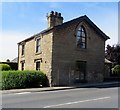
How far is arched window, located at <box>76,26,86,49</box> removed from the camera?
28812 mm

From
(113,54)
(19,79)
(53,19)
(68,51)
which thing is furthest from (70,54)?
(113,54)

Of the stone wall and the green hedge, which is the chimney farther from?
the green hedge

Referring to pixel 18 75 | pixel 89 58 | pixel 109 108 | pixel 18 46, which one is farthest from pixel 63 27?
pixel 109 108

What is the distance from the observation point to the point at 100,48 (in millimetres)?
30891

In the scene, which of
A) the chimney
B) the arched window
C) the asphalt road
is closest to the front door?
the arched window

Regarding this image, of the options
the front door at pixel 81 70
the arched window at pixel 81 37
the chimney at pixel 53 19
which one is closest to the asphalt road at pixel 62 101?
the front door at pixel 81 70

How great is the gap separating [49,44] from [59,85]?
411cm

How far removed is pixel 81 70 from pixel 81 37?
3504 mm

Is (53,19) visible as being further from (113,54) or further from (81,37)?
(113,54)

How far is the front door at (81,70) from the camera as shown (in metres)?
28.6

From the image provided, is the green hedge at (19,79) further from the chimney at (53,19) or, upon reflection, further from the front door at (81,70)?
the chimney at (53,19)

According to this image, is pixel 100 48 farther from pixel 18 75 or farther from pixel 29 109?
pixel 29 109

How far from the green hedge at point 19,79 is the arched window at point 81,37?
242 inches

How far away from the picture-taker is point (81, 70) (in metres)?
28.9
